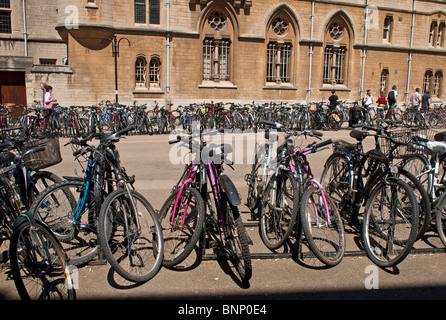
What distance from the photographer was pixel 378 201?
14.2 ft

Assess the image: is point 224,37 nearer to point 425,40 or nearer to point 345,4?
point 345,4

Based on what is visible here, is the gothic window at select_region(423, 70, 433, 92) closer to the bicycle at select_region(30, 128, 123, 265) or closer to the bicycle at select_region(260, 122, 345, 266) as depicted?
the bicycle at select_region(260, 122, 345, 266)

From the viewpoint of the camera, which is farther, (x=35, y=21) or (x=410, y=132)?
(x=35, y=21)

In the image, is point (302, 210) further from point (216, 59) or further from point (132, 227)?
point (216, 59)

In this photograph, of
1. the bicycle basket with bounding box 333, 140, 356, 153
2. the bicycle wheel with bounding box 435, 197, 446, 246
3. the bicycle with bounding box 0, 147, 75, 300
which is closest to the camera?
the bicycle with bounding box 0, 147, 75, 300

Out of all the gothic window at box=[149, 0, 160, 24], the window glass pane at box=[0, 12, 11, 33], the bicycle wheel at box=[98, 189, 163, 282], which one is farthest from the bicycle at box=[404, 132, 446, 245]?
the window glass pane at box=[0, 12, 11, 33]

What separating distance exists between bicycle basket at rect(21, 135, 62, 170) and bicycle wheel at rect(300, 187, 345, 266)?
2872 mm

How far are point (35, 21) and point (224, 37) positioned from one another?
11.1m

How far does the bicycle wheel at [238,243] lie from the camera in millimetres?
3480

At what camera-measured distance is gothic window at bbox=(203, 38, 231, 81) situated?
23266mm

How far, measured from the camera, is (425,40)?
29.1 m

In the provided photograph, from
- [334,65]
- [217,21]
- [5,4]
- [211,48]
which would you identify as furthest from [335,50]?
[5,4]

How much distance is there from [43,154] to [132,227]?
1.54 metres
